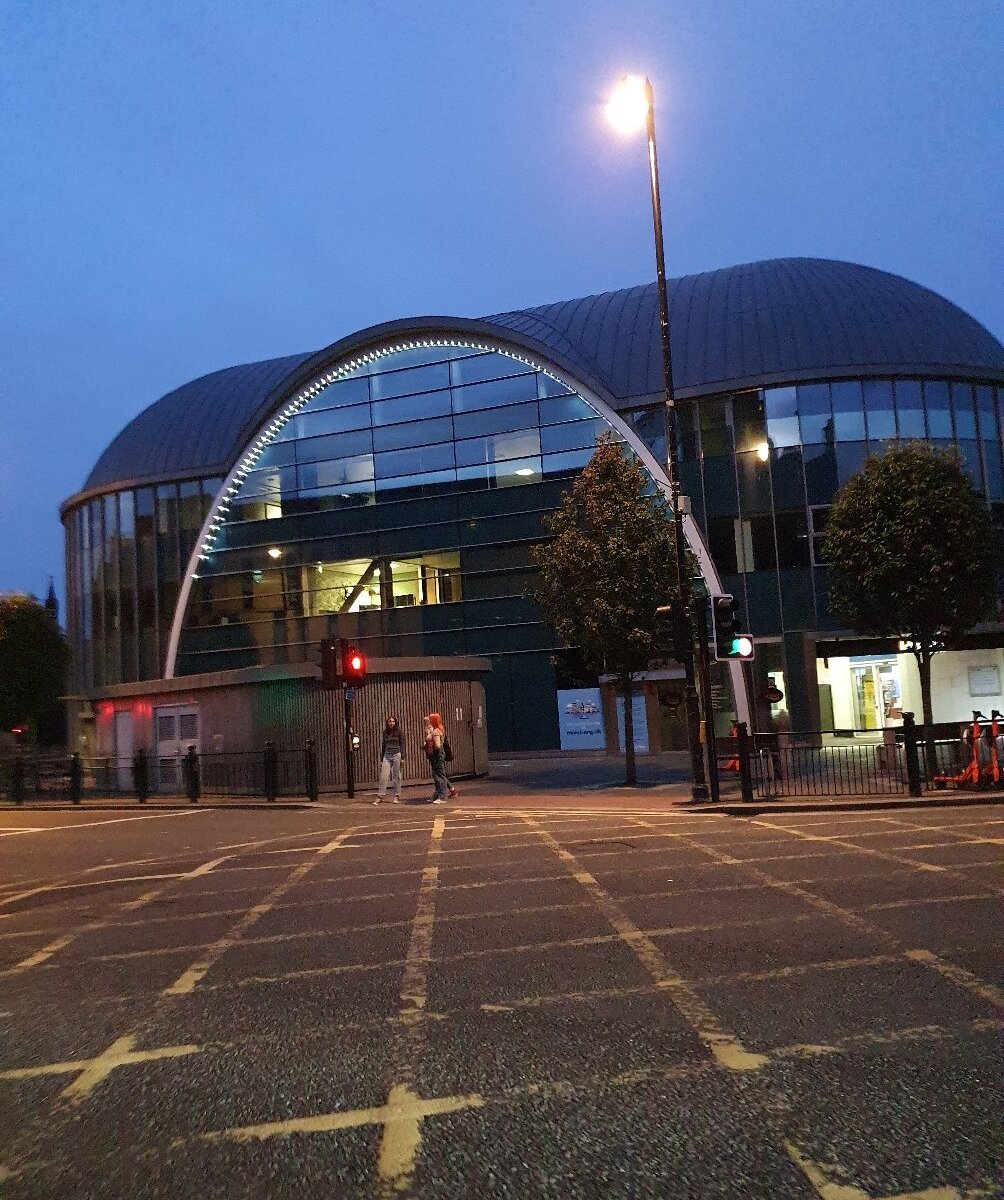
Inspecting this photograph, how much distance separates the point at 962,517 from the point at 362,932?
16.4 metres

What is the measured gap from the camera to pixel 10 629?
32.6m

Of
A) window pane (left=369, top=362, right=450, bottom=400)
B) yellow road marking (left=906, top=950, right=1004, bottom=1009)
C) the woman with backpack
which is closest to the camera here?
yellow road marking (left=906, top=950, right=1004, bottom=1009)

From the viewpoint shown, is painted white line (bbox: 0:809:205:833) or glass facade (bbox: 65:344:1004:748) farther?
glass facade (bbox: 65:344:1004:748)

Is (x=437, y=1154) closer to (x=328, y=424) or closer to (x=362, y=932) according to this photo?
(x=362, y=932)

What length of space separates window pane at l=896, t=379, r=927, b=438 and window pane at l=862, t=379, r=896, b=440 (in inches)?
10.7

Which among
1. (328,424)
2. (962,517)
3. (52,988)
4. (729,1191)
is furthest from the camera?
(328,424)

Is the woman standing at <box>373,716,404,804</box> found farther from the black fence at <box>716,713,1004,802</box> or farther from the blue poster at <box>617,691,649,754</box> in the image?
the blue poster at <box>617,691,649,754</box>

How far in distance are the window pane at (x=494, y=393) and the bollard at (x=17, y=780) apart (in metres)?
17.7

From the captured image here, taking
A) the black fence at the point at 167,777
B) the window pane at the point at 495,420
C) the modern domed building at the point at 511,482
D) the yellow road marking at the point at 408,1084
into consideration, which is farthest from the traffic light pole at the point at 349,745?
the window pane at the point at 495,420

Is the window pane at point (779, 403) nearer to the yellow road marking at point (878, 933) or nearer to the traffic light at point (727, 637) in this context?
the traffic light at point (727, 637)

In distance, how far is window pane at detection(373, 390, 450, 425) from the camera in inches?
1447

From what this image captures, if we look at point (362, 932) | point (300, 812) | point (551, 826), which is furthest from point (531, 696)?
point (362, 932)

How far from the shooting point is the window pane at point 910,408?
32.4 m

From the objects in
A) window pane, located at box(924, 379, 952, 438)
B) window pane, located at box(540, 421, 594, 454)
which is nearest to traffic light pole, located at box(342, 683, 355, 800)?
window pane, located at box(540, 421, 594, 454)
